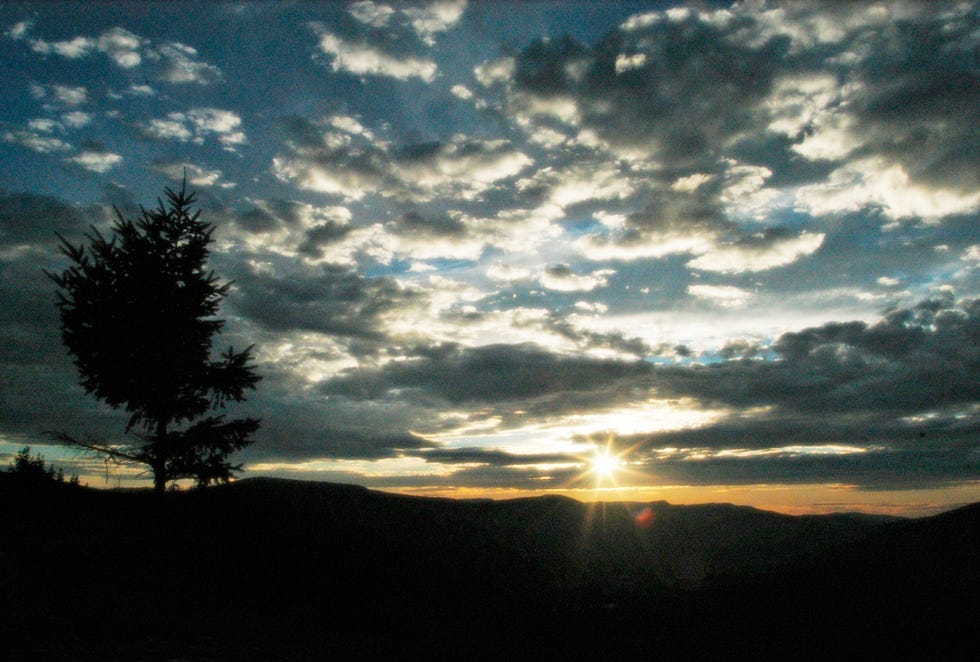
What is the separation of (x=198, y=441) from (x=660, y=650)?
14792 millimetres

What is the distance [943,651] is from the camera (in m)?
9.62

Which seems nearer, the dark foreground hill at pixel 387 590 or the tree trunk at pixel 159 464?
the dark foreground hill at pixel 387 590

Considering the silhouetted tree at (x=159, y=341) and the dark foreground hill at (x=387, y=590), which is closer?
the dark foreground hill at (x=387, y=590)

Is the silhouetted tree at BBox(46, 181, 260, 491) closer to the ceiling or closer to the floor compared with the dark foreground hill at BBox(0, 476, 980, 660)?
closer to the ceiling

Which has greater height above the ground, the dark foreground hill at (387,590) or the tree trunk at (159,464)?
the tree trunk at (159,464)

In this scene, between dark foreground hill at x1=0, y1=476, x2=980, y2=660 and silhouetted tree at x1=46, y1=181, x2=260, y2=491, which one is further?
silhouetted tree at x1=46, y1=181, x2=260, y2=491

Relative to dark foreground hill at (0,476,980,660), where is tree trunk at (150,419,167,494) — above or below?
above

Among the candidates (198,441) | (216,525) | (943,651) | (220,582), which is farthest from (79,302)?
(943,651)

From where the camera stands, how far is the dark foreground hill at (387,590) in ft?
34.6

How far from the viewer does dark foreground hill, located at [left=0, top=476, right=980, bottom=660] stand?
10555mm

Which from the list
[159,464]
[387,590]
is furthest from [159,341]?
[387,590]

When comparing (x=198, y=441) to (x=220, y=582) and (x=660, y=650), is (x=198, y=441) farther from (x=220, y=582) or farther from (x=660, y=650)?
(x=660, y=650)

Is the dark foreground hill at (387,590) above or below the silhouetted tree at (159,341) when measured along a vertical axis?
below

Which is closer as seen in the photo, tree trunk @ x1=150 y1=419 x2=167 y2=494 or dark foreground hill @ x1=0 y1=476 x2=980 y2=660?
dark foreground hill @ x1=0 y1=476 x2=980 y2=660
